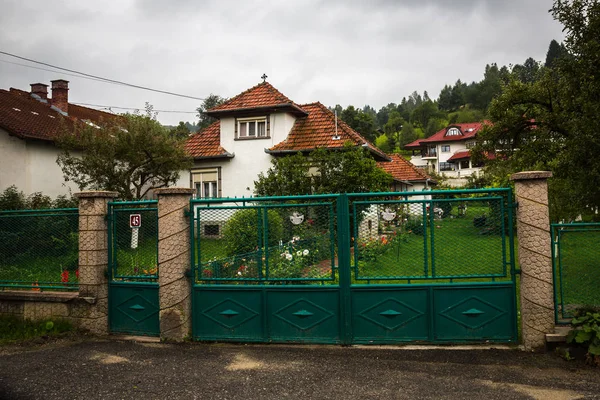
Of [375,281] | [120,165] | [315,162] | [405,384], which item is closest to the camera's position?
[405,384]

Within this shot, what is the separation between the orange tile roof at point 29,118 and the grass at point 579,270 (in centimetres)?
1797

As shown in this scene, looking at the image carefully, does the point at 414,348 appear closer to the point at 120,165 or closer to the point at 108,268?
the point at 108,268

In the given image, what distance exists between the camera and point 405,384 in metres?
5.08

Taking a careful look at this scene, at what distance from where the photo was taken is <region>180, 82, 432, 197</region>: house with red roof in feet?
65.8

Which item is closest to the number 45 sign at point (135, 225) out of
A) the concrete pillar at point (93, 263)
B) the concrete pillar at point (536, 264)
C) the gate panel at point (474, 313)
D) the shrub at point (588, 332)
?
the concrete pillar at point (93, 263)

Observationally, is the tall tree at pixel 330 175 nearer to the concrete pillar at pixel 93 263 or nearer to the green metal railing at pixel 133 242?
the green metal railing at pixel 133 242

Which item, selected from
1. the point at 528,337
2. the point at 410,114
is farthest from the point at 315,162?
the point at 410,114

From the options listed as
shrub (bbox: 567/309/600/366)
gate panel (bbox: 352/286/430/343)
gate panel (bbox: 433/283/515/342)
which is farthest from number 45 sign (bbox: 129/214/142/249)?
shrub (bbox: 567/309/600/366)

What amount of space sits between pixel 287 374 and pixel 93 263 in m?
3.93

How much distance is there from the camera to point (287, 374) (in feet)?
17.9

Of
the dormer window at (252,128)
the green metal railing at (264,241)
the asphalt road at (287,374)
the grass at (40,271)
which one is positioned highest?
the dormer window at (252,128)

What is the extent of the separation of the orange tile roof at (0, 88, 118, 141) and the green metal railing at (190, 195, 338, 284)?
14.4 metres

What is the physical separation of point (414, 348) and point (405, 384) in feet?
3.98

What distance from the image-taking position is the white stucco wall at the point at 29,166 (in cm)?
1798
